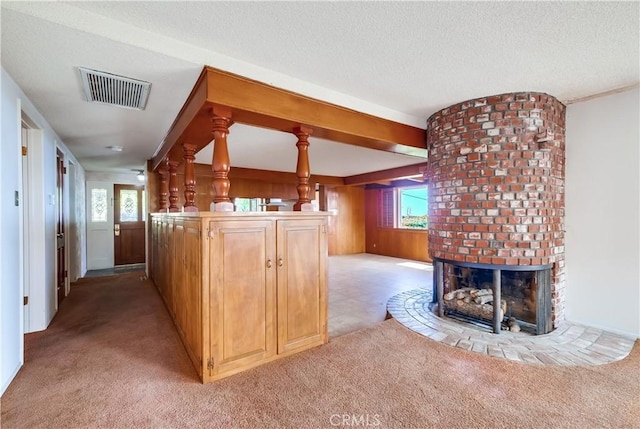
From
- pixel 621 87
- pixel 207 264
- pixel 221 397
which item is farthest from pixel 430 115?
pixel 221 397

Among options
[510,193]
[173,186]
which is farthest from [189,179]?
[510,193]

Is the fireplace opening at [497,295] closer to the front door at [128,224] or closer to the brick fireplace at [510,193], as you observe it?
the brick fireplace at [510,193]

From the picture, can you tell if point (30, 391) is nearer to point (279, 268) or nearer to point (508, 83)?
point (279, 268)

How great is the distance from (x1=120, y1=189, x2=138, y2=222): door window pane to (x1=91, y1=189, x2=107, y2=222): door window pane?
33cm

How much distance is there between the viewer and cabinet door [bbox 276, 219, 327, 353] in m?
2.36

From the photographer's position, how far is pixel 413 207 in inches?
314

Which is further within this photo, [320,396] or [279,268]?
[279,268]

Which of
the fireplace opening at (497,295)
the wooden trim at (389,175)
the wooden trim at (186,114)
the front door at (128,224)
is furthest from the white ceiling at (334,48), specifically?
the front door at (128,224)

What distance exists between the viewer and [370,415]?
167 centimetres

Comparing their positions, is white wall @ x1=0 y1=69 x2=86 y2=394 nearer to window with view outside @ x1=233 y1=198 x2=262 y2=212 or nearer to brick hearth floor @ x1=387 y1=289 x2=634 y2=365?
brick hearth floor @ x1=387 y1=289 x2=634 y2=365

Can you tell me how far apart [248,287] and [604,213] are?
11.6ft

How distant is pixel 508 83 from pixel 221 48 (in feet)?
8.17

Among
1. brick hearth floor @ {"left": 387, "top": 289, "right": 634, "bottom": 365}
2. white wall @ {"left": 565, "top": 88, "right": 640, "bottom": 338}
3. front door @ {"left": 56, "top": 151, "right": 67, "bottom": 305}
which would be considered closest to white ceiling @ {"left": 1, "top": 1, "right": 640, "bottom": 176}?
white wall @ {"left": 565, "top": 88, "right": 640, "bottom": 338}

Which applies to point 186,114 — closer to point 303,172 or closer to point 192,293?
point 303,172
